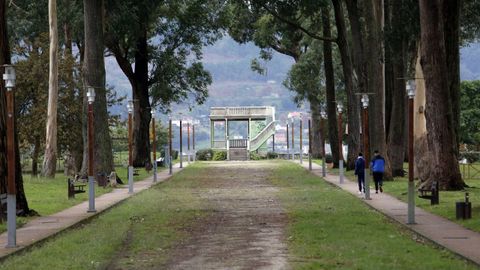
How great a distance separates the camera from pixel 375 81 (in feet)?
141

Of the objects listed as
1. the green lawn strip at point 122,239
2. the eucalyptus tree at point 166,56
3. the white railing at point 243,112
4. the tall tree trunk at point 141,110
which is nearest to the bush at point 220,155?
the white railing at point 243,112

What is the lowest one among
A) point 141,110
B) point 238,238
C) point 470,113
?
point 238,238

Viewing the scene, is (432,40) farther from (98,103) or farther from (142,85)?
(142,85)

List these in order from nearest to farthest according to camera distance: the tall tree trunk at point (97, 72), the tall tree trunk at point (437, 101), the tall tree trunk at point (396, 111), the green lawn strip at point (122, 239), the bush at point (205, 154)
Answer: the green lawn strip at point (122, 239) → the tall tree trunk at point (437, 101) → the tall tree trunk at point (97, 72) → the tall tree trunk at point (396, 111) → the bush at point (205, 154)

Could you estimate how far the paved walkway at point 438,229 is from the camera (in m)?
16.3

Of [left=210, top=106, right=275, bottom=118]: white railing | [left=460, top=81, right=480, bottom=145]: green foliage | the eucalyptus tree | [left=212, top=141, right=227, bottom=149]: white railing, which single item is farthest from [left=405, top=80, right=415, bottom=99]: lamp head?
[left=210, top=106, right=275, bottom=118]: white railing

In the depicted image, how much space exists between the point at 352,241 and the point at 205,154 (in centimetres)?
7742

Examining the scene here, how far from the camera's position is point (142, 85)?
66125 millimetres

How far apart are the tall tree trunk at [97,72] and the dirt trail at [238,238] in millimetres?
9483

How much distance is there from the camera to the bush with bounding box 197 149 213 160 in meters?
94.4

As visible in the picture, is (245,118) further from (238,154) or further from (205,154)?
(238,154)

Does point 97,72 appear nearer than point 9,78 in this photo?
No

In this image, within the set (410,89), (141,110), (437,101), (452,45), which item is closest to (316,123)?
(141,110)

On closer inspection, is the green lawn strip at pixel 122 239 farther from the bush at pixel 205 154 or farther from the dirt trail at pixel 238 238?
the bush at pixel 205 154
